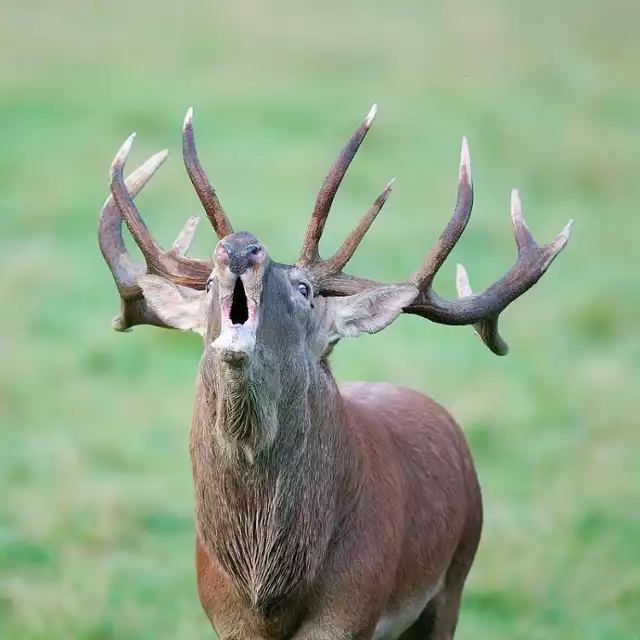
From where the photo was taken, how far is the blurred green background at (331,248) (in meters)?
10.9

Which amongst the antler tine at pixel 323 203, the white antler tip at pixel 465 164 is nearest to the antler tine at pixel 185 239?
the antler tine at pixel 323 203

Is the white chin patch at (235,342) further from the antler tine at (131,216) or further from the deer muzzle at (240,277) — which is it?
the antler tine at (131,216)

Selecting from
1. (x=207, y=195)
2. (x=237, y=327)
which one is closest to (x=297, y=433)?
(x=237, y=327)

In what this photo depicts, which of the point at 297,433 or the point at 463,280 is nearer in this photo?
the point at 297,433

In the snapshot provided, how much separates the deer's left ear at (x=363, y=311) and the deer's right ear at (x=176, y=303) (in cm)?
51

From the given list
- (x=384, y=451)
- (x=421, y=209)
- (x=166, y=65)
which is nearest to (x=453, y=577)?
(x=384, y=451)

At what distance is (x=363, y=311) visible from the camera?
6.80 meters

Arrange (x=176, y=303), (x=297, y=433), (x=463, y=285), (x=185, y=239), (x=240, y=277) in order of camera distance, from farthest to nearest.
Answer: (x=463, y=285), (x=185, y=239), (x=176, y=303), (x=297, y=433), (x=240, y=277)

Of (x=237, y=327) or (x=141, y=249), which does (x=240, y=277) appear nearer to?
(x=237, y=327)

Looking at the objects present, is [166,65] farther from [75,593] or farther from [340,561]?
[340,561]

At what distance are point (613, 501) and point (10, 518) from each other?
13.8 feet

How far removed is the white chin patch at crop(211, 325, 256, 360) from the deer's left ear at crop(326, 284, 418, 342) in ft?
3.13

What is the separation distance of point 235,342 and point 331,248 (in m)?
12.0

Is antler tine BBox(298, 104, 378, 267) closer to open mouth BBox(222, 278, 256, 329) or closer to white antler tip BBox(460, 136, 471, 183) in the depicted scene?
white antler tip BBox(460, 136, 471, 183)
